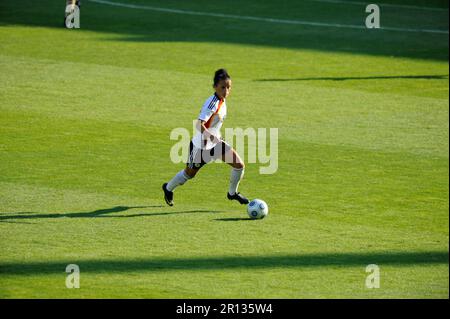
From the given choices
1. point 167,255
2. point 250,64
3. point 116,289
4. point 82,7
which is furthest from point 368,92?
point 82,7

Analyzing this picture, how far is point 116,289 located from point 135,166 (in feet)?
16.9

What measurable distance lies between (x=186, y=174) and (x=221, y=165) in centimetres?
247

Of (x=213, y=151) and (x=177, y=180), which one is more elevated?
(x=213, y=151)

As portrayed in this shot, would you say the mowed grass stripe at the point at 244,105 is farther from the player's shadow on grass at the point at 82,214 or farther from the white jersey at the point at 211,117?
the player's shadow on grass at the point at 82,214

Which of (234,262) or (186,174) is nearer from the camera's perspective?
(234,262)

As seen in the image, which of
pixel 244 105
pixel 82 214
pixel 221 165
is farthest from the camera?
pixel 244 105

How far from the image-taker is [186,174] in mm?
12695

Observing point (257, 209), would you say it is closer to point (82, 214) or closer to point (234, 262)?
point (234, 262)

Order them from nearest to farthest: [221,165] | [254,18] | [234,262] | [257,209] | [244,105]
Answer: [234,262] → [257,209] → [221,165] → [244,105] → [254,18]

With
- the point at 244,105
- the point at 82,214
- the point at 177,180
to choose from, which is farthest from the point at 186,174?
the point at 244,105

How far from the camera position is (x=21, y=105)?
18.5 metres

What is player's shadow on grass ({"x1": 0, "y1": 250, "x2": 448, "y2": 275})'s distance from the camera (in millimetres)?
→ 10234

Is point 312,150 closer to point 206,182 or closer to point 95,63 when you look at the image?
point 206,182

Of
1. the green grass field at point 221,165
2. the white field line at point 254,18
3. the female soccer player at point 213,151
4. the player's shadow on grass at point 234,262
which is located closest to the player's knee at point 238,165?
the female soccer player at point 213,151
